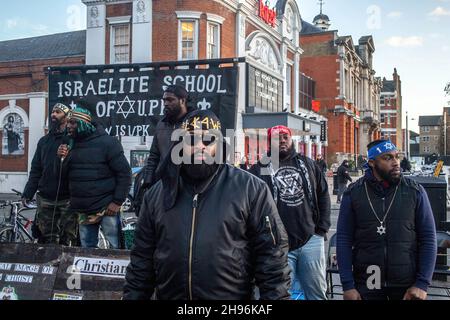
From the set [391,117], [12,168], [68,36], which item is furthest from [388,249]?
[391,117]

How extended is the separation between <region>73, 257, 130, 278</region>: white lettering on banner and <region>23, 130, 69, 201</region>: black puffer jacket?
1.29 metres

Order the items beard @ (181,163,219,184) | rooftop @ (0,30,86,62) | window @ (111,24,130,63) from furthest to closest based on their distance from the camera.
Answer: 1. rooftop @ (0,30,86,62)
2. window @ (111,24,130,63)
3. beard @ (181,163,219,184)

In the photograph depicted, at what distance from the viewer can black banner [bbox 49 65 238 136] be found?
610 cm

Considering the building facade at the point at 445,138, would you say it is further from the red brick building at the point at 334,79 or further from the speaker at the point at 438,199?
the speaker at the point at 438,199

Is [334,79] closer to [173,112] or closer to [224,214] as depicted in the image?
[173,112]

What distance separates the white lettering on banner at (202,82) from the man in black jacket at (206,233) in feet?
10.3

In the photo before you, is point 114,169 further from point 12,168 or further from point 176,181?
point 12,168

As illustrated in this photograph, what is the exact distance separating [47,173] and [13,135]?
21.1 metres

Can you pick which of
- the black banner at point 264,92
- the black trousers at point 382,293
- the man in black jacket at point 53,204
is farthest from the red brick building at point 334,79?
the black trousers at point 382,293

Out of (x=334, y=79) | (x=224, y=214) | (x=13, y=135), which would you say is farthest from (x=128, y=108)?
(x=334, y=79)

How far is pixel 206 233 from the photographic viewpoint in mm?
2424

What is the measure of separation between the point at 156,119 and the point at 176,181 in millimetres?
3702

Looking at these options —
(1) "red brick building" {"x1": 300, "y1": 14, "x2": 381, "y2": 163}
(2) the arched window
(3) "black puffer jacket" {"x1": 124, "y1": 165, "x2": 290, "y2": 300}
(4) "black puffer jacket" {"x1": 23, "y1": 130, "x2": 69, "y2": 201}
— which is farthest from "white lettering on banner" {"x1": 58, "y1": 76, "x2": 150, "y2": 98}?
(1) "red brick building" {"x1": 300, "y1": 14, "x2": 381, "y2": 163}

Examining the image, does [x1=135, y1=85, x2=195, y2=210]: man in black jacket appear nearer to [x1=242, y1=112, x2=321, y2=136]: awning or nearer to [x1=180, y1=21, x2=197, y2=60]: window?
[x1=180, y1=21, x2=197, y2=60]: window
